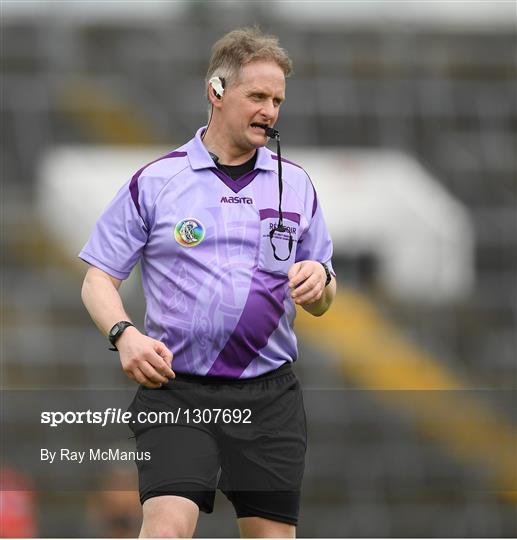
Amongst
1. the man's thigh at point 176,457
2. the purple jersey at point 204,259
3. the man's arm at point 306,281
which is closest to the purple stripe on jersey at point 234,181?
the purple jersey at point 204,259

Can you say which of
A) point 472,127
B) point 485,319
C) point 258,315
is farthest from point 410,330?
point 258,315

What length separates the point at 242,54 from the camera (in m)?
2.87

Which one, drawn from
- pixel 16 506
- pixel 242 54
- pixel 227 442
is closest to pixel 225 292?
pixel 227 442

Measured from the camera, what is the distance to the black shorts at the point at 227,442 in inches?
109

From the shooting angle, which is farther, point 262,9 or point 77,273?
point 262,9

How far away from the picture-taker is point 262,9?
36.4 ft

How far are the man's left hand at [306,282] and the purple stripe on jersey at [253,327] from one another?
140 millimetres

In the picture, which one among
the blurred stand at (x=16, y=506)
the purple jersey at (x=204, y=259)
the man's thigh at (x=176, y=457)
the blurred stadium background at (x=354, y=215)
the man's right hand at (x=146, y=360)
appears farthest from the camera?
the blurred stadium background at (x=354, y=215)

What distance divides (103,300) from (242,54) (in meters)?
0.67

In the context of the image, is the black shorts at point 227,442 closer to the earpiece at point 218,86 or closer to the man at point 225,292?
the man at point 225,292

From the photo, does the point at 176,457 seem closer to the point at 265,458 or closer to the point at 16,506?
the point at 265,458

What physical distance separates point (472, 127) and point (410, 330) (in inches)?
90.1

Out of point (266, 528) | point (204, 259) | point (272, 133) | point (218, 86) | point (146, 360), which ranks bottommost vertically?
point (266, 528)

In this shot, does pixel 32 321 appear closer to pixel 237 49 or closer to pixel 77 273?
pixel 77 273
